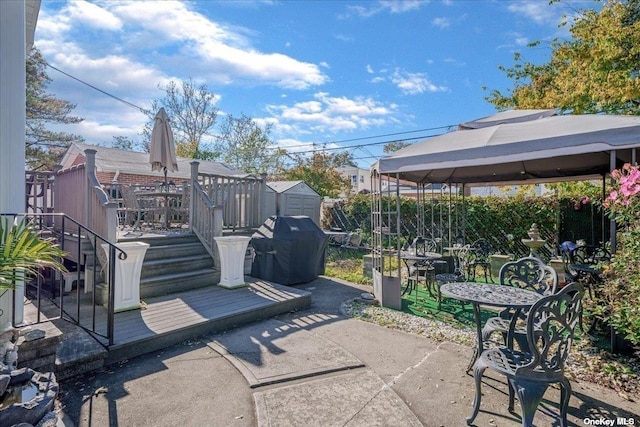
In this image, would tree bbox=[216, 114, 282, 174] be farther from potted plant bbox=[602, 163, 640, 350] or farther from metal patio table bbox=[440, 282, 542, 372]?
potted plant bbox=[602, 163, 640, 350]

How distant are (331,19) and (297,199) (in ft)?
17.7

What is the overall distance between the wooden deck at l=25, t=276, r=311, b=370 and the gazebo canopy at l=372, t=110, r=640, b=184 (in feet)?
8.88

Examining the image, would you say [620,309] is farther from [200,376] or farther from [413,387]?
[200,376]

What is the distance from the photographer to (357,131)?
2433 cm

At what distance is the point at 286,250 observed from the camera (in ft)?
20.2

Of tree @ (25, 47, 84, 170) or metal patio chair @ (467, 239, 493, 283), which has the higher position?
tree @ (25, 47, 84, 170)

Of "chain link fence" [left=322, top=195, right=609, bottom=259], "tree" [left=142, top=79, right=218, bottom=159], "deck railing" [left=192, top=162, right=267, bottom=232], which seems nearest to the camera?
"deck railing" [left=192, top=162, right=267, bottom=232]

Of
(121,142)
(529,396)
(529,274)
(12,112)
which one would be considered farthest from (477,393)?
(121,142)

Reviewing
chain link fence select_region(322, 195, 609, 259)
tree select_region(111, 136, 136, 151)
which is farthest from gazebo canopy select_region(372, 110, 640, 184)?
tree select_region(111, 136, 136, 151)

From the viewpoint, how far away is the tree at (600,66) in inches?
256

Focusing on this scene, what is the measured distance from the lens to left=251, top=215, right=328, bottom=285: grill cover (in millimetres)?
6160

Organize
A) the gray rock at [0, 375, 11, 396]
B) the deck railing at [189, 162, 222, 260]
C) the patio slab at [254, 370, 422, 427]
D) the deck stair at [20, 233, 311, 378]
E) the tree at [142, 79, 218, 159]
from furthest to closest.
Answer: the tree at [142, 79, 218, 159] → the deck railing at [189, 162, 222, 260] → the deck stair at [20, 233, 311, 378] → the patio slab at [254, 370, 422, 427] → the gray rock at [0, 375, 11, 396]

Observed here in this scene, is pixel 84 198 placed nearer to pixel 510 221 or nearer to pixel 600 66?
pixel 600 66

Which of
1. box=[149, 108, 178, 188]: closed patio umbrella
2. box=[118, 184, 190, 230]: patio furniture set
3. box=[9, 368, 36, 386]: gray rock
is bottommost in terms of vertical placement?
box=[9, 368, 36, 386]: gray rock
